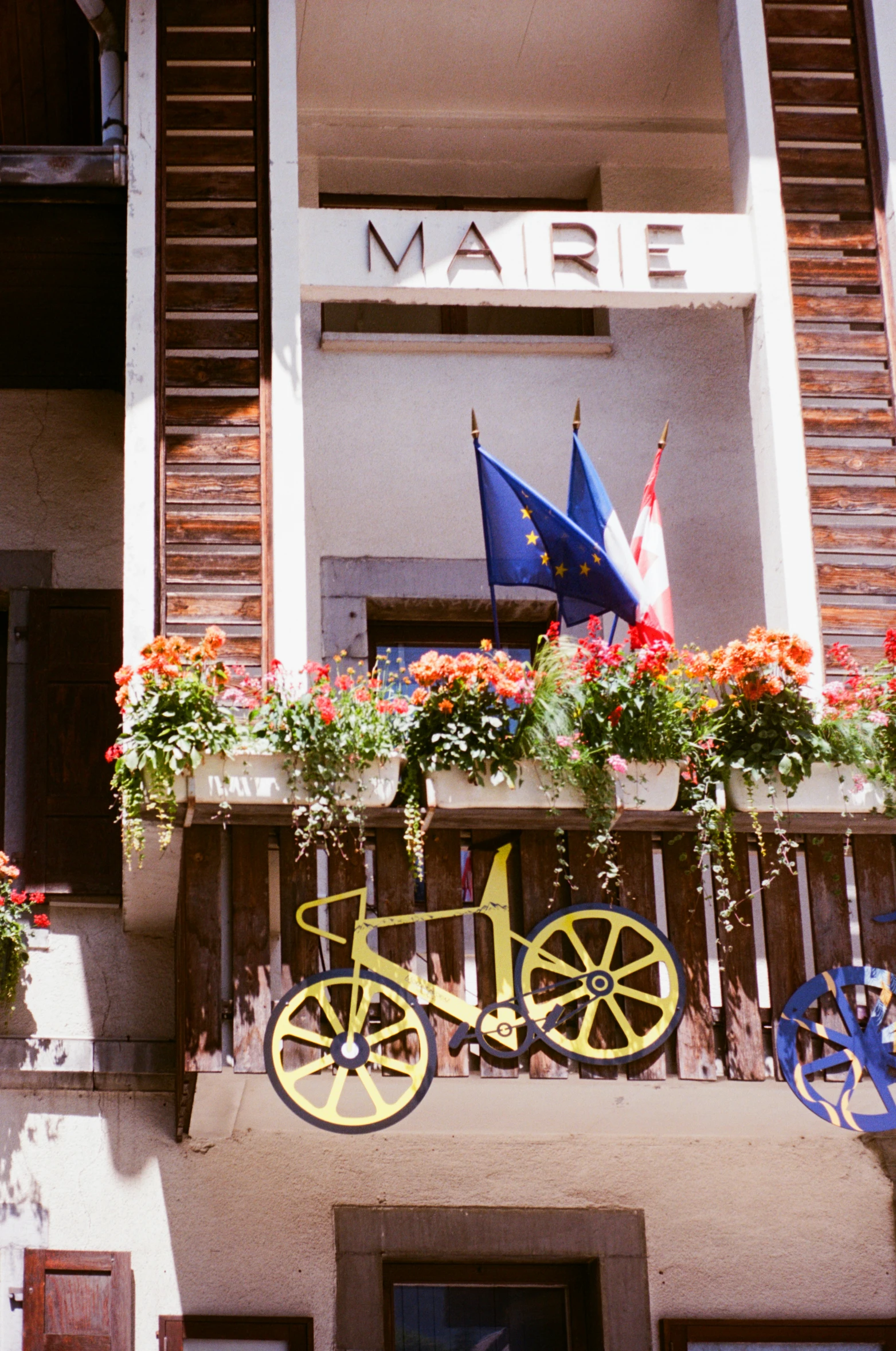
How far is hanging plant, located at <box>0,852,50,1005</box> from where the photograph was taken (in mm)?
8367

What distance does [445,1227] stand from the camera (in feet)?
26.8

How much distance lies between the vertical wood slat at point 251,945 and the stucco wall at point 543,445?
90.5 inches

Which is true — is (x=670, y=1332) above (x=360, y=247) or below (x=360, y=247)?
below

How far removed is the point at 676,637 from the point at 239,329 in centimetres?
255

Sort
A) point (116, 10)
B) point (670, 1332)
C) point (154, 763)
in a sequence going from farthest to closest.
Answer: point (116, 10), point (670, 1332), point (154, 763)

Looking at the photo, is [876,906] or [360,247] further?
[360,247]

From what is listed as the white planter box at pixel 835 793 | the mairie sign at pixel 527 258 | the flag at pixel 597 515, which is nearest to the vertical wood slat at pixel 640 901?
the white planter box at pixel 835 793

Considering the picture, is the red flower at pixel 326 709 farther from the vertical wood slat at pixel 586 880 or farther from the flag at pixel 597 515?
the flag at pixel 597 515

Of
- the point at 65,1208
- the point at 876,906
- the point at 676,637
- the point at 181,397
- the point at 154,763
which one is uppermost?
the point at 181,397

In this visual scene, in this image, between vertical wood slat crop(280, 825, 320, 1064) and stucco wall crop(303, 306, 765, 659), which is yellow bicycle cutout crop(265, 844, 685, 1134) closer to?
vertical wood slat crop(280, 825, 320, 1064)

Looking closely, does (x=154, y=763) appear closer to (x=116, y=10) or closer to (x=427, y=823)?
(x=427, y=823)

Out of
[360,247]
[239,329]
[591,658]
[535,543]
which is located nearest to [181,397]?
[239,329]

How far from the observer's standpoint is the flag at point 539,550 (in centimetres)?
816

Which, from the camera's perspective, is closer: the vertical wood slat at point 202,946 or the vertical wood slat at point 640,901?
the vertical wood slat at point 202,946
